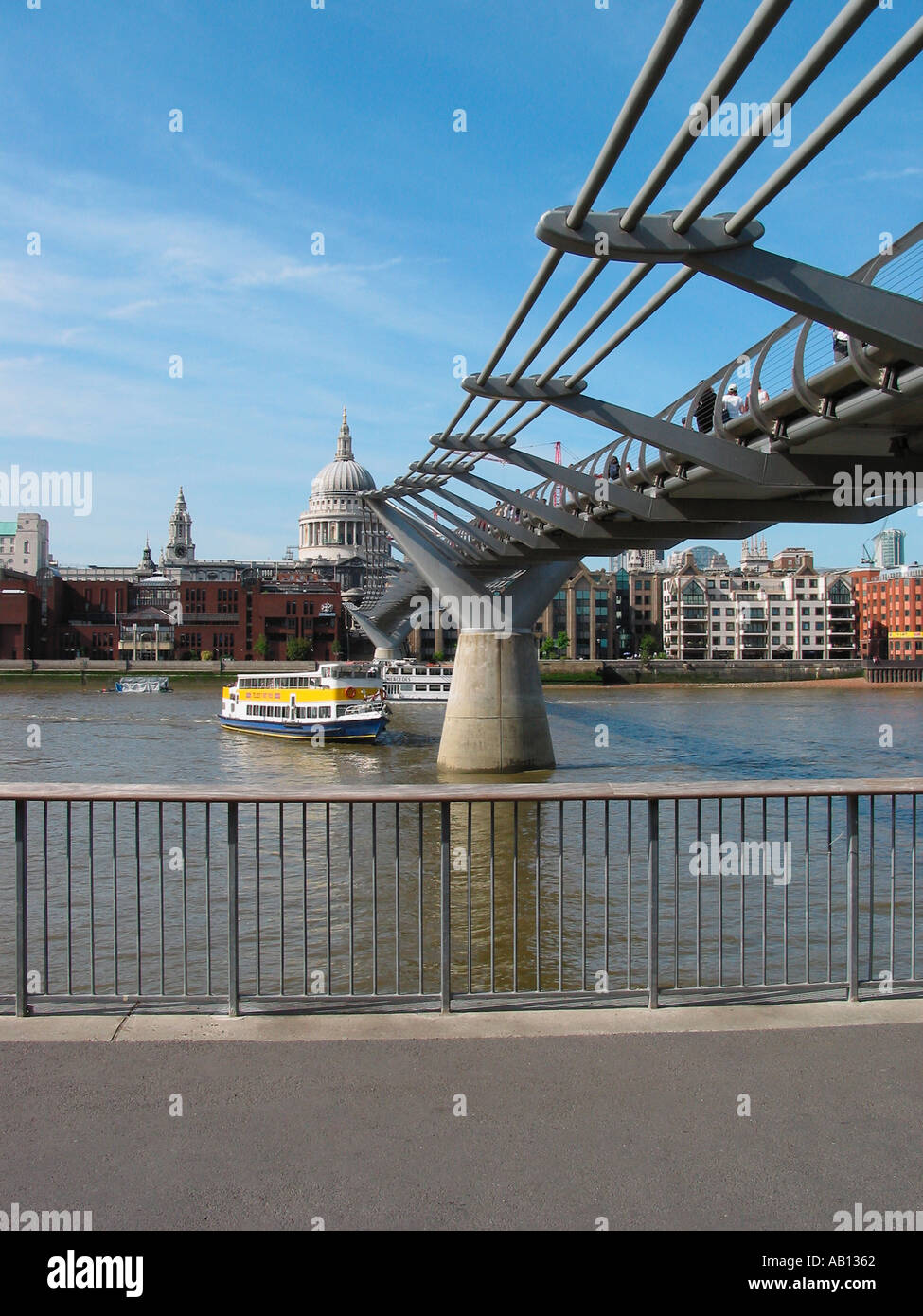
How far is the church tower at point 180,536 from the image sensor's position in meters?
186

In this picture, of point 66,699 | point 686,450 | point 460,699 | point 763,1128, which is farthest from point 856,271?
point 66,699

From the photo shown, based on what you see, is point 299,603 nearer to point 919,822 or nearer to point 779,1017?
point 919,822

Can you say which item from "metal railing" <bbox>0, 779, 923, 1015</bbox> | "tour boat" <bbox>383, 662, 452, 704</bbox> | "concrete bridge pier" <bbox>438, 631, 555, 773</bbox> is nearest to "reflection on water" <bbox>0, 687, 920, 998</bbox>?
"metal railing" <bbox>0, 779, 923, 1015</bbox>

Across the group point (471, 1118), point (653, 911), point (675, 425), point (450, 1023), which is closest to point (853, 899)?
point (653, 911)

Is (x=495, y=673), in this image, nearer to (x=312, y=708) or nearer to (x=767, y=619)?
(x=312, y=708)

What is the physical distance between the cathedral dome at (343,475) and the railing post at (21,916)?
169 meters

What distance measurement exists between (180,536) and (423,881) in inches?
7394

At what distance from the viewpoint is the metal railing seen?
520 centimetres

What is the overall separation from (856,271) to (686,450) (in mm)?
5170

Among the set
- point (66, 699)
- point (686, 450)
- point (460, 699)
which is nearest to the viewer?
point (686, 450)

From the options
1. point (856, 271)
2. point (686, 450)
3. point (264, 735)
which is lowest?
point (264, 735)

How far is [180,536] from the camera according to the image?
18975cm

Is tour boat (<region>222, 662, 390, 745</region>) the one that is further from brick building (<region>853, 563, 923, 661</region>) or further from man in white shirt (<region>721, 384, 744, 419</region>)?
brick building (<region>853, 563, 923, 661</region>)
